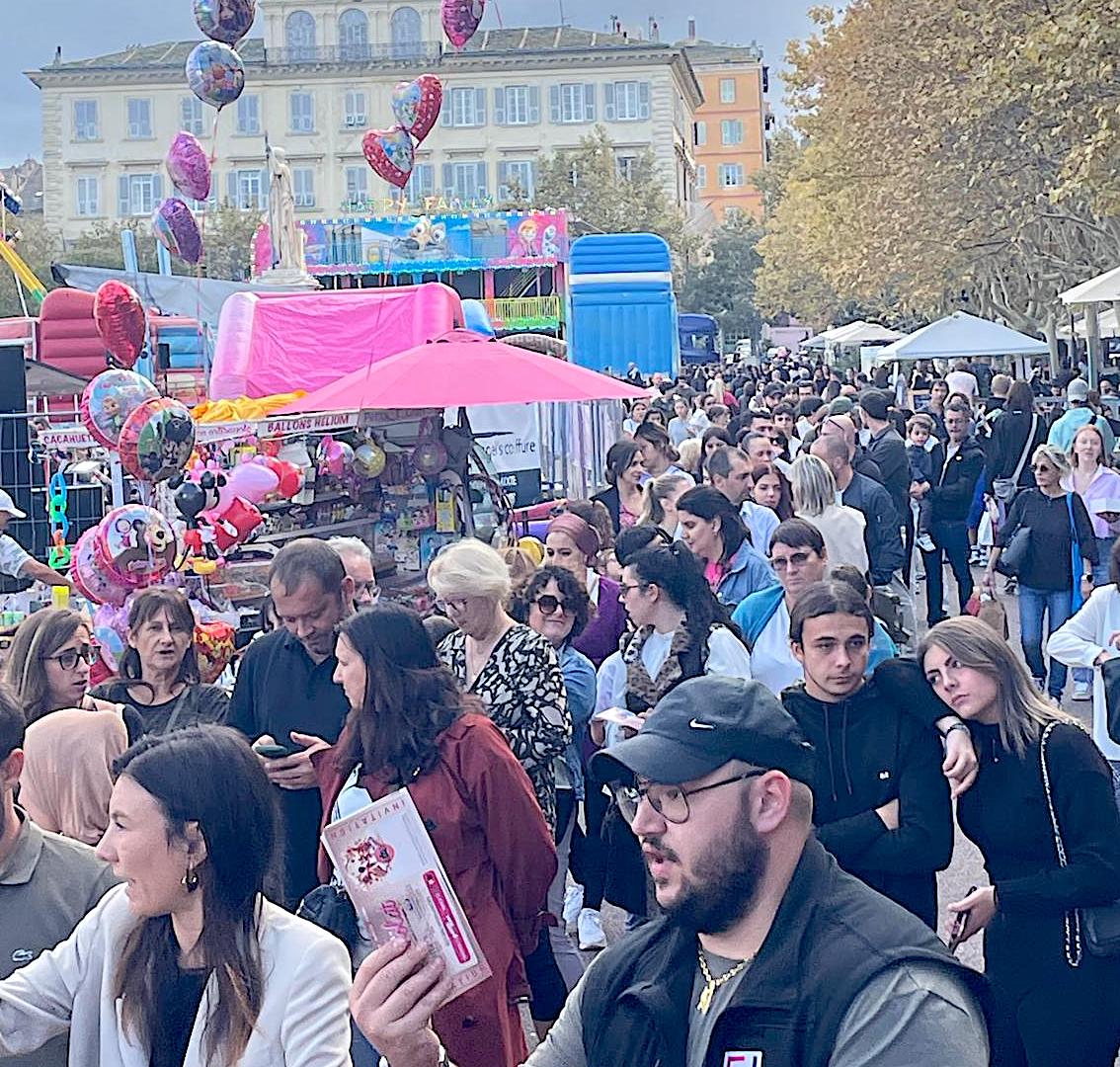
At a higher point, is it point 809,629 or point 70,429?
point 70,429

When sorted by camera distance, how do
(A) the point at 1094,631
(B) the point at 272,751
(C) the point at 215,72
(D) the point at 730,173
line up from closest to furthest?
(B) the point at 272,751
(A) the point at 1094,631
(C) the point at 215,72
(D) the point at 730,173

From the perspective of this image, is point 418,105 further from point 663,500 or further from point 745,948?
point 745,948

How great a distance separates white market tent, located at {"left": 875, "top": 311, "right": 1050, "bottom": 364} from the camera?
28.6 m

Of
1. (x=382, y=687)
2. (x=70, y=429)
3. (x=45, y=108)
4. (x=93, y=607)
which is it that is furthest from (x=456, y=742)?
(x=45, y=108)

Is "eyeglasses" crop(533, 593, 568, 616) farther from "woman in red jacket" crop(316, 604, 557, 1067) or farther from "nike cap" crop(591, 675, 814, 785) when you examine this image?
"nike cap" crop(591, 675, 814, 785)

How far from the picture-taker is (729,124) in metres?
128

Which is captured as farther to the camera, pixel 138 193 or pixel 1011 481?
pixel 138 193

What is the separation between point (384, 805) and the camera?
3.24 m

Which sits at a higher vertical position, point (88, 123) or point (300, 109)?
point (300, 109)

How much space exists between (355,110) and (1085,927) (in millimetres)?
89741

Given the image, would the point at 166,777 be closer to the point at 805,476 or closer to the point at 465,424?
the point at 805,476

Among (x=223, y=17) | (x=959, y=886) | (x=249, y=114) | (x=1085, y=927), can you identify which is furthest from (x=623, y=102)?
(x=1085, y=927)

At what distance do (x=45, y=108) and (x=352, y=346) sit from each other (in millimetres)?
82518

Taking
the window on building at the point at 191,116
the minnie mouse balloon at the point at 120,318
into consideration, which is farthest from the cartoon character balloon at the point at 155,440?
the window on building at the point at 191,116
